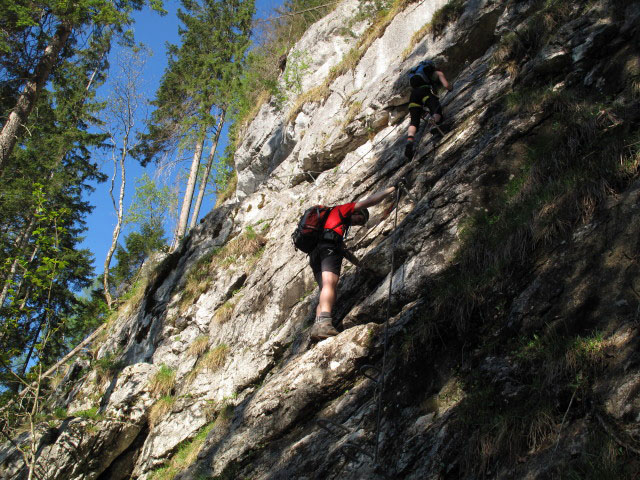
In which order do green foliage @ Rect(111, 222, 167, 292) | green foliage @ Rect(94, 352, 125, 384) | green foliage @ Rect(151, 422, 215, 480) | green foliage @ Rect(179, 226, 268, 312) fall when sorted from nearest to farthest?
green foliage @ Rect(151, 422, 215, 480) → green foliage @ Rect(179, 226, 268, 312) → green foliage @ Rect(94, 352, 125, 384) → green foliage @ Rect(111, 222, 167, 292)

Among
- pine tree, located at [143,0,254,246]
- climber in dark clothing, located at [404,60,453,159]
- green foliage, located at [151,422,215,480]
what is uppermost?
pine tree, located at [143,0,254,246]

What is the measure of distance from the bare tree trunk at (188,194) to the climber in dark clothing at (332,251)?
1088 centimetres

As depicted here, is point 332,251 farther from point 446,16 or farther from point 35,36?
point 35,36

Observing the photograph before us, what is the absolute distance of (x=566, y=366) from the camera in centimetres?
293

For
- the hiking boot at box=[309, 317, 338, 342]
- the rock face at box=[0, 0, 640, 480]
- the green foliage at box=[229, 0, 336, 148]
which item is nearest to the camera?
the rock face at box=[0, 0, 640, 480]

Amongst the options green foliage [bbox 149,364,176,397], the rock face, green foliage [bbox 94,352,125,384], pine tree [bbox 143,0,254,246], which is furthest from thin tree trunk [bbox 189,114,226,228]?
green foliage [bbox 149,364,176,397]

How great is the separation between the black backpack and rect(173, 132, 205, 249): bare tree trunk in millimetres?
10662

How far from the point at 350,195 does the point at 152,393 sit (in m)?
4.97

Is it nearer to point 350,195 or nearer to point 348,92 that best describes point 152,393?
point 350,195

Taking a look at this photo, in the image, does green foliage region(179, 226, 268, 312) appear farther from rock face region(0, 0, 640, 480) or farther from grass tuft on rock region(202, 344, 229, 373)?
grass tuft on rock region(202, 344, 229, 373)

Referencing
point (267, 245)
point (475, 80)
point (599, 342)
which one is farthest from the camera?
point (267, 245)

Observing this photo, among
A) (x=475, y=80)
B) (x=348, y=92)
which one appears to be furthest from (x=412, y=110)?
(x=348, y=92)

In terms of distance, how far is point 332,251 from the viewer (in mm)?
5832

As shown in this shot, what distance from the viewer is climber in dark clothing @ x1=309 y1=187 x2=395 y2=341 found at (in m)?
5.48
